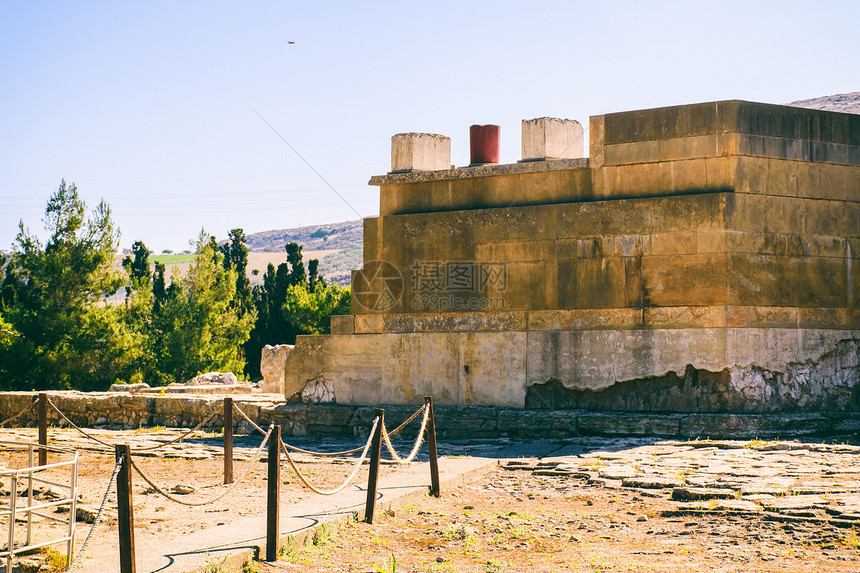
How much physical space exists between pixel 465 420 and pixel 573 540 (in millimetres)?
6308

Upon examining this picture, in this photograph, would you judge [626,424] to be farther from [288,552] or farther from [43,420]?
[43,420]

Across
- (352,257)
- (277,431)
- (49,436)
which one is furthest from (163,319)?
(352,257)

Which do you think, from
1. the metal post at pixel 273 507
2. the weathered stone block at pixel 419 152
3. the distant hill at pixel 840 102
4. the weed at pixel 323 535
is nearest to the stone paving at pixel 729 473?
the weed at pixel 323 535

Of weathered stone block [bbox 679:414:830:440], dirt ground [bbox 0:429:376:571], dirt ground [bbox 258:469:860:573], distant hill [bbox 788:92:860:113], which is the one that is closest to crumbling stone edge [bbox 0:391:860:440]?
weathered stone block [bbox 679:414:830:440]

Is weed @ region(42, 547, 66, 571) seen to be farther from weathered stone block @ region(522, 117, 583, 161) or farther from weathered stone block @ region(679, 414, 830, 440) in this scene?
weathered stone block @ region(522, 117, 583, 161)

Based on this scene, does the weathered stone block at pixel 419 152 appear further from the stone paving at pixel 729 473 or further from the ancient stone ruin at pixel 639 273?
the stone paving at pixel 729 473

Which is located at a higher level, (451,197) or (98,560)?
(451,197)

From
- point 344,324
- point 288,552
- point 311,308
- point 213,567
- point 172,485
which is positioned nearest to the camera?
point 213,567

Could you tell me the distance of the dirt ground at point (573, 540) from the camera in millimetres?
5910

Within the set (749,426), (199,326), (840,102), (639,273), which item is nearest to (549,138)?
(639,273)

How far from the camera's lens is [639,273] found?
491 inches

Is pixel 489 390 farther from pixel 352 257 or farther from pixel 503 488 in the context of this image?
pixel 352 257

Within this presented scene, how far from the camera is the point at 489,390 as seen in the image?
43.0 ft

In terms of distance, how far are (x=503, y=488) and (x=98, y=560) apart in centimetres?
443
